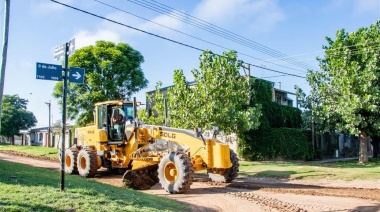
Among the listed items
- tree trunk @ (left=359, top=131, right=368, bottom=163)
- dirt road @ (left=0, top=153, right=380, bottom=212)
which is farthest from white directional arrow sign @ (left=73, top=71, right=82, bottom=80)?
tree trunk @ (left=359, top=131, right=368, bottom=163)

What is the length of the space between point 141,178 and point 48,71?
5563 millimetres

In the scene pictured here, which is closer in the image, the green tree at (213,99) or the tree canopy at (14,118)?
the green tree at (213,99)

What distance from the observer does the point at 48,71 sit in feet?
27.4

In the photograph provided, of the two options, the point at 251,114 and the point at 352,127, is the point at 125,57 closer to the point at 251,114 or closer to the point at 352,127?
the point at 251,114

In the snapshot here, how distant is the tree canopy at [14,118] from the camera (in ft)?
193

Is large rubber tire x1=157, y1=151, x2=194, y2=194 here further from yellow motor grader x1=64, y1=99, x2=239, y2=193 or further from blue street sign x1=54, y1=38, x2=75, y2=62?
blue street sign x1=54, y1=38, x2=75, y2=62

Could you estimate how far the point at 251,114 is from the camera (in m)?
23.4

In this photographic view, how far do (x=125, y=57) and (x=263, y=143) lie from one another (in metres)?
15.2

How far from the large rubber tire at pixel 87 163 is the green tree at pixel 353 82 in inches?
659

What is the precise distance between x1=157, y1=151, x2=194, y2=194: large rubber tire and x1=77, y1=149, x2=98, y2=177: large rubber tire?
419cm

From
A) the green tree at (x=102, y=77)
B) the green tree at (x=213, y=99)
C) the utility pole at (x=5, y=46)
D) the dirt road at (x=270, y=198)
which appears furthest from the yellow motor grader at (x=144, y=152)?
the green tree at (x=102, y=77)

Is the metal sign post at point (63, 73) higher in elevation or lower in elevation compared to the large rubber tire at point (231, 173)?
higher

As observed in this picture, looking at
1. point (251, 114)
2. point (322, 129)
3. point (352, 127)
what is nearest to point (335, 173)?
point (251, 114)

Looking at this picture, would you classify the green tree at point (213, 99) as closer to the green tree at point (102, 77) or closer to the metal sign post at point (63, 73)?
the green tree at point (102, 77)
